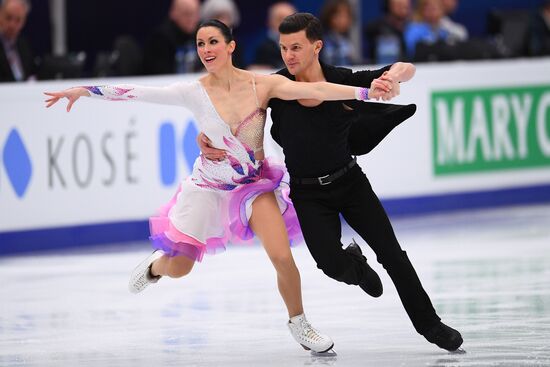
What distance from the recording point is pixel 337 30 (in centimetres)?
1235

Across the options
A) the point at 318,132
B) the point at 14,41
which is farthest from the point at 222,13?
the point at 318,132

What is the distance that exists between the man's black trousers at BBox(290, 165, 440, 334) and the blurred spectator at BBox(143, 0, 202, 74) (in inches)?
213

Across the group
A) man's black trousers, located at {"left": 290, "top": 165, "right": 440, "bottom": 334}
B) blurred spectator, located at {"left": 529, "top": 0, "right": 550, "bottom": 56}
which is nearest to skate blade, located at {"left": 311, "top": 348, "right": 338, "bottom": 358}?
man's black trousers, located at {"left": 290, "top": 165, "right": 440, "bottom": 334}

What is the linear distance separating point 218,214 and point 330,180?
2.11 ft

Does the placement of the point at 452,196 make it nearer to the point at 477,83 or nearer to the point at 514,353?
the point at 477,83

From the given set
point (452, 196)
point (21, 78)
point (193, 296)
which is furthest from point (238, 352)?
point (452, 196)

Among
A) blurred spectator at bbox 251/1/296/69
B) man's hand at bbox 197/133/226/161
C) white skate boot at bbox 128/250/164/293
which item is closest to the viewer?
man's hand at bbox 197/133/226/161

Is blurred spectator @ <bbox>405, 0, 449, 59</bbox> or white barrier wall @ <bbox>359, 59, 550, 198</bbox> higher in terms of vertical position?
blurred spectator @ <bbox>405, 0, 449, 59</bbox>

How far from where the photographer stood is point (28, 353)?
6.17 meters

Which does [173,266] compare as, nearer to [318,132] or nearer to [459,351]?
[318,132]

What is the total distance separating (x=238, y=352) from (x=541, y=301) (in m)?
1.98

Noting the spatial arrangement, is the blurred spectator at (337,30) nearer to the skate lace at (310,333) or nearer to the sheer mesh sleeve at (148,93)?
the sheer mesh sleeve at (148,93)

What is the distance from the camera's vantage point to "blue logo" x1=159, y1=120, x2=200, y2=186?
10.5 metres

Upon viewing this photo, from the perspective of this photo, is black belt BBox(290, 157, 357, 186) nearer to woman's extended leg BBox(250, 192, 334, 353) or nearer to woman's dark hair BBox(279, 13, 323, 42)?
woman's extended leg BBox(250, 192, 334, 353)
